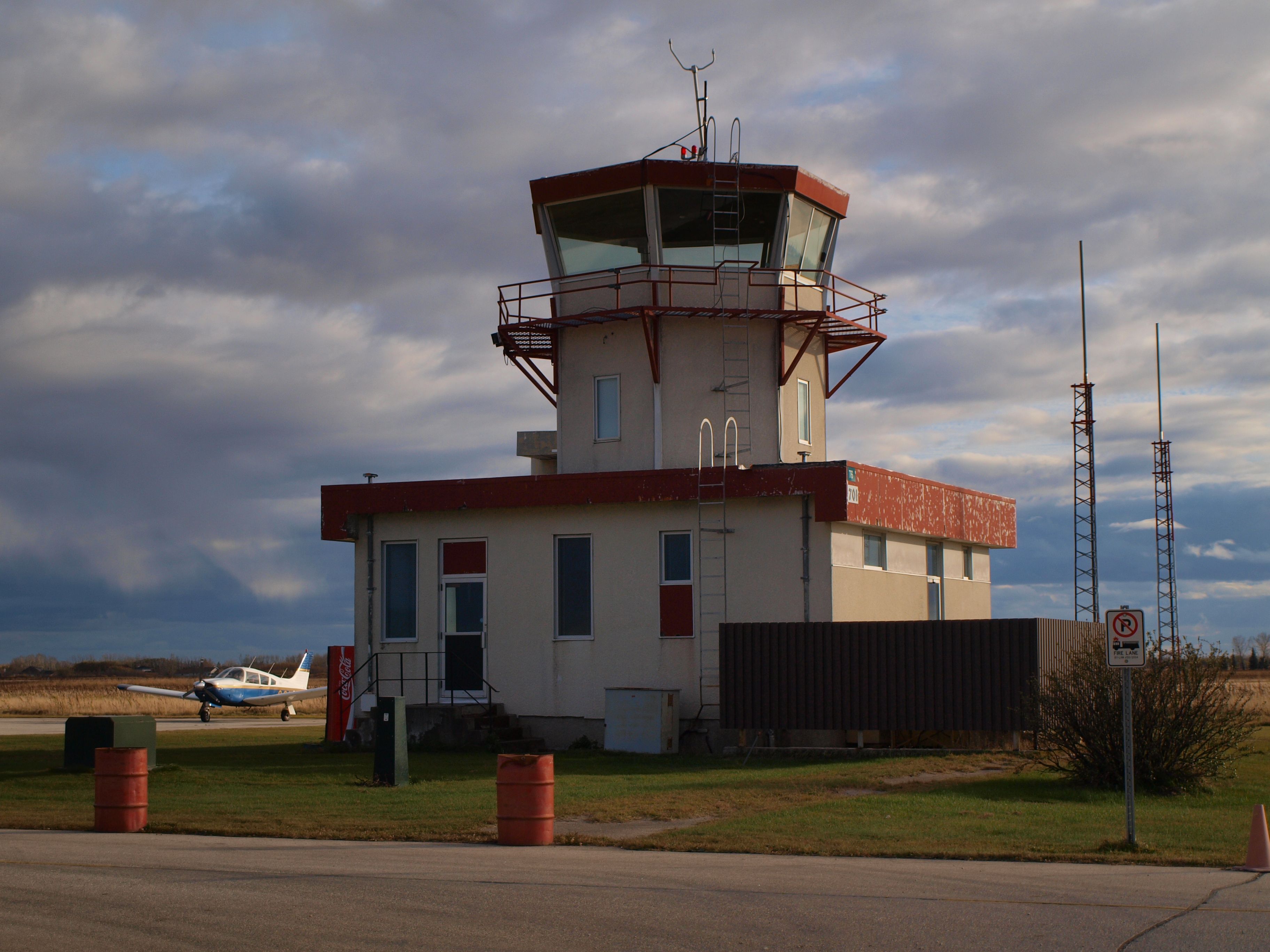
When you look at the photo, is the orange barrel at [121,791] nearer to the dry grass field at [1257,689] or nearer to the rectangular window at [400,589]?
the rectangular window at [400,589]

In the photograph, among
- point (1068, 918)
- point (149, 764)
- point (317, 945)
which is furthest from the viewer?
point (149, 764)

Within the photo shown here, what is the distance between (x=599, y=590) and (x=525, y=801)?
39.2 ft

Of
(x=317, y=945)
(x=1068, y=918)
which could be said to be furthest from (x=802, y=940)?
(x=317, y=945)

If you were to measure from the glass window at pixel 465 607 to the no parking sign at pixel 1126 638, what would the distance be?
50.5ft

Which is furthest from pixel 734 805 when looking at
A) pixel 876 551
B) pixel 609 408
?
pixel 609 408

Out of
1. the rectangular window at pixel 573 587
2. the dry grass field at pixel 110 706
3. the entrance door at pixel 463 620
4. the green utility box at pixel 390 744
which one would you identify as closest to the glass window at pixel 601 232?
the rectangular window at pixel 573 587

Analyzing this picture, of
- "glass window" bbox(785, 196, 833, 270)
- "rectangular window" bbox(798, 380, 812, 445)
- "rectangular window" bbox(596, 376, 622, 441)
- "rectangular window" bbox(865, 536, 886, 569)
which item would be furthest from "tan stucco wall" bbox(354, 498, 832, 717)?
"glass window" bbox(785, 196, 833, 270)

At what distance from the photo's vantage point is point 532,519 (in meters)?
26.2

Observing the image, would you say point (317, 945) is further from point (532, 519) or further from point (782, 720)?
point (532, 519)

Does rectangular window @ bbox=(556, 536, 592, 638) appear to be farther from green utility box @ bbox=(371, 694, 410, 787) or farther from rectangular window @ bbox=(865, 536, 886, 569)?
green utility box @ bbox=(371, 694, 410, 787)

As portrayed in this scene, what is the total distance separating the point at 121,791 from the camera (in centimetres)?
1480

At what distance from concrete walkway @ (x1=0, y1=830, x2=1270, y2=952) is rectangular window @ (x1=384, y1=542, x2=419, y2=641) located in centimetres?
1392

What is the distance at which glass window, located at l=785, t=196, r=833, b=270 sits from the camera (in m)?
27.4

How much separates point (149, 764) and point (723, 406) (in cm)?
1266
